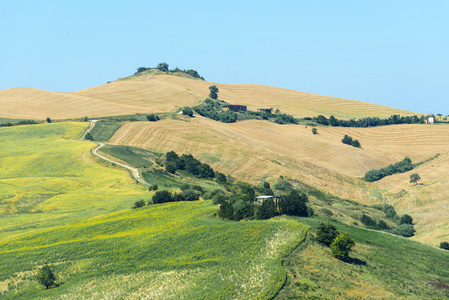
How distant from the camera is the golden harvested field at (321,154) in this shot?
Result: 5064 inches

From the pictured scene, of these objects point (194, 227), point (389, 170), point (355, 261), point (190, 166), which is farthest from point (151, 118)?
point (355, 261)

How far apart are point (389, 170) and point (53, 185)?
100 meters

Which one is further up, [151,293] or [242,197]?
[242,197]

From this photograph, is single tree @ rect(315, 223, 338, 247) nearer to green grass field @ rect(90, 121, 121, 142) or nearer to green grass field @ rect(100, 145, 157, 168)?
green grass field @ rect(100, 145, 157, 168)

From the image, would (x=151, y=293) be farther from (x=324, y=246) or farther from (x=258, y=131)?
(x=258, y=131)

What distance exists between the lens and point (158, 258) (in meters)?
60.4

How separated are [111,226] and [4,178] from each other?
5745cm

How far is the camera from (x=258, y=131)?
192 meters

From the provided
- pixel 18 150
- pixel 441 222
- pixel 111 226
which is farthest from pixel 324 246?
pixel 18 150

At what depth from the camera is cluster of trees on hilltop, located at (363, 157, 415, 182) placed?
497 feet

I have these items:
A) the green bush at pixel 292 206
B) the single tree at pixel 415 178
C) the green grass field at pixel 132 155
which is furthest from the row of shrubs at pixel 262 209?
the single tree at pixel 415 178

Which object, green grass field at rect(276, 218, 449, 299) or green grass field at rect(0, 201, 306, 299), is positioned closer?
green grass field at rect(276, 218, 449, 299)

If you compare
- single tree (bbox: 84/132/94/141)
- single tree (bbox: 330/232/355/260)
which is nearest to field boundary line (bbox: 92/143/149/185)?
single tree (bbox: 84/132/94/141)

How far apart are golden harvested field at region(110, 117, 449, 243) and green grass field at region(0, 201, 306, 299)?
52.5m
